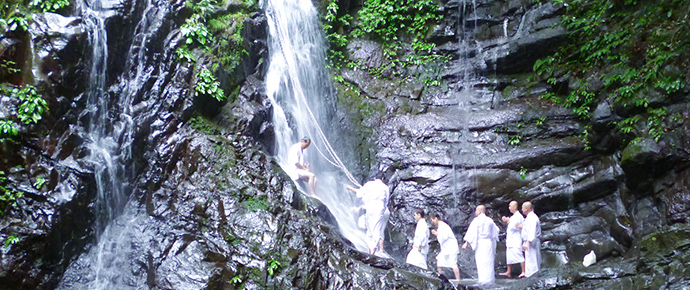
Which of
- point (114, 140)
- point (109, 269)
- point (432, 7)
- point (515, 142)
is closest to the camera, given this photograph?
point (109, 269)

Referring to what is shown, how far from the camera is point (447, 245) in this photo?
8672mm

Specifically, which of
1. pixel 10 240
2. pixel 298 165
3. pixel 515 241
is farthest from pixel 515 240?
pixel 10 240

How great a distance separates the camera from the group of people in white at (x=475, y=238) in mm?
8672

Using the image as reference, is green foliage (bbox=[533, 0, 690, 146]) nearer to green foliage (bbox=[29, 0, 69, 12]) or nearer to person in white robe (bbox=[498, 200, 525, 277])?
person in white robe (bbox=[498, 200, 525, 277])

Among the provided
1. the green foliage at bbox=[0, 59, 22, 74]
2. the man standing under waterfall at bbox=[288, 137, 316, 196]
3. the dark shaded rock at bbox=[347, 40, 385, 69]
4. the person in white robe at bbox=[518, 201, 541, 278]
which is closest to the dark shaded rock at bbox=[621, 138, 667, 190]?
the person in white robe at bbox=[518, 201, 541, 278]

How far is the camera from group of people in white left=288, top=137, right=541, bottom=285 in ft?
28.5

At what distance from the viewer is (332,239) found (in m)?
7.78

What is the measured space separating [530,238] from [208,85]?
7263mm

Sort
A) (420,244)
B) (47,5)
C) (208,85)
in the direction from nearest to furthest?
1. (47,5)
2. (420,244)
3. (208,85)

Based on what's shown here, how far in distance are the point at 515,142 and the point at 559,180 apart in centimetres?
141

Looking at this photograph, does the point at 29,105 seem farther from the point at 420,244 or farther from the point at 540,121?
the point at 540,121

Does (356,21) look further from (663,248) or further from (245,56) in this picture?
(663,248)

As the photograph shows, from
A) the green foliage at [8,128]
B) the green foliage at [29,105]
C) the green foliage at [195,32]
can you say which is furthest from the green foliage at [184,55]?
the green foliage at [8,128]

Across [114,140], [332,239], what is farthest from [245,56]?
[332,239]
